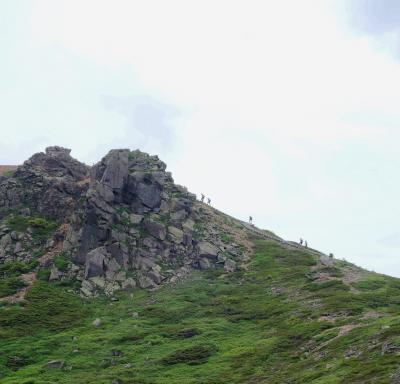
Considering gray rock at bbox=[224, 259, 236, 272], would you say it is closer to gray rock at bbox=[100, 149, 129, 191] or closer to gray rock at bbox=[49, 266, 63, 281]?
gray rock at bbox=[100, 149, 129, 191]

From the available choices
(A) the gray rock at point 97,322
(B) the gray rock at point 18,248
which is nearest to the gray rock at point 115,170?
(B) the gray rock at point 18,248

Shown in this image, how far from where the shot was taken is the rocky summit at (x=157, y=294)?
52.5 metres

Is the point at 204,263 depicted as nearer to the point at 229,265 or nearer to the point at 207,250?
the point at 207,250

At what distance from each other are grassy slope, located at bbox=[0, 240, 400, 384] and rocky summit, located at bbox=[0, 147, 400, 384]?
0.22 metres

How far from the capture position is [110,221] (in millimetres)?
95375

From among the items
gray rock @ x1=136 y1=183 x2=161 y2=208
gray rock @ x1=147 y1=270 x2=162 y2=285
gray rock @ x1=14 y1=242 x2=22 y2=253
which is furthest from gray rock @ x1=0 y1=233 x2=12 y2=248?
gray rock @ x1=147 y1=270 x2=162 y2=285

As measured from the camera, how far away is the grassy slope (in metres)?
47.3

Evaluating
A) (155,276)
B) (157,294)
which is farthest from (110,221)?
(157,294)

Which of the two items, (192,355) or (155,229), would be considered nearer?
(192,355)

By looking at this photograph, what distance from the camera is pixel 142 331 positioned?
69.2 m

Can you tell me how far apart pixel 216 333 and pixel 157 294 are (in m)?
21.1

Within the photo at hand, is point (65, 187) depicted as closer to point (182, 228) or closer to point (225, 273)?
point (182, 228)

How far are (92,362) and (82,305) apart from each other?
2098 cm

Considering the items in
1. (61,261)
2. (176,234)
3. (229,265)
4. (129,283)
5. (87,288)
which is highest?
(176,234)
